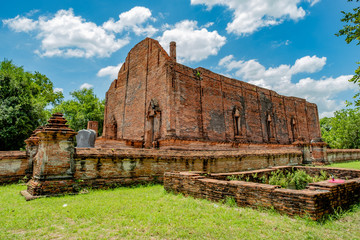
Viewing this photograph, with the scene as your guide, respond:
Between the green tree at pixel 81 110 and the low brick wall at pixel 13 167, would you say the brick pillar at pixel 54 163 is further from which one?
the green tree at pixel 81 110

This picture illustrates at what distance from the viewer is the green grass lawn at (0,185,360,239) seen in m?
3.20

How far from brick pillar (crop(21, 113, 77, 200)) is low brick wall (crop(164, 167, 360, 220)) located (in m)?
3.42

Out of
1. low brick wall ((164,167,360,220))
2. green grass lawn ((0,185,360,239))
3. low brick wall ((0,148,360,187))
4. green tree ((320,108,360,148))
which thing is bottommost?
green grass lawn ((0,185,360,239))

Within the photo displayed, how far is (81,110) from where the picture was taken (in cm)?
3044

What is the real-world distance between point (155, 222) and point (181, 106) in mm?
10575

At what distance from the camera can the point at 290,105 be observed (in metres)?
25.3

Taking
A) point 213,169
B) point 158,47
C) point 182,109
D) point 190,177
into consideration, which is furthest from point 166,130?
point 190,177

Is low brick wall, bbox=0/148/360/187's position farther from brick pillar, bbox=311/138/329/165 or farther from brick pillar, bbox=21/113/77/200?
brick pillar, bbox=311/138/329/165

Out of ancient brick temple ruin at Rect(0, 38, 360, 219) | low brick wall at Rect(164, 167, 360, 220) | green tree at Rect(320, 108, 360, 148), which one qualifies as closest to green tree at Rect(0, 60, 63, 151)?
ancient brick temple ruin at Rect(0, 38, 360, 219)

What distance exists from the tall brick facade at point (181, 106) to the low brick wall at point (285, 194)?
7300 mm

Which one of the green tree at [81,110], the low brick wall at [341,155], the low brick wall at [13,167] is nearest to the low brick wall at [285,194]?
the low brick wall at [13,167]

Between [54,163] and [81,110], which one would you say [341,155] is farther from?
[81,110]

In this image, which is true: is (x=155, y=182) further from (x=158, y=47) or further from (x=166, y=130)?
(x=158, y=47)

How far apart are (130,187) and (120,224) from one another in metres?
3.53
